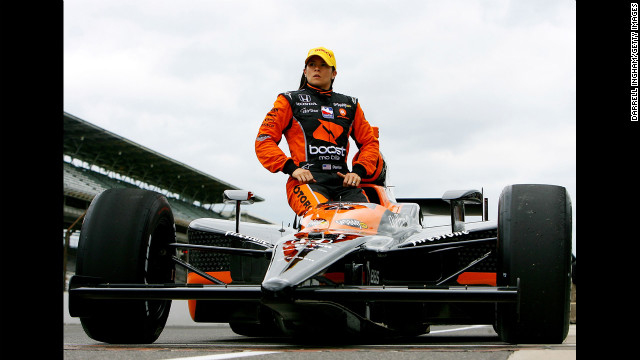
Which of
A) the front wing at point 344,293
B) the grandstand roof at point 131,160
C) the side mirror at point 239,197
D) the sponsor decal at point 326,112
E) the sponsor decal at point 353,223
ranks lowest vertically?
the front wing at point 344,293

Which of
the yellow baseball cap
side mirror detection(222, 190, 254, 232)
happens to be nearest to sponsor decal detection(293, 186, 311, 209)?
side mirror detection(222, 190, 254, 232)

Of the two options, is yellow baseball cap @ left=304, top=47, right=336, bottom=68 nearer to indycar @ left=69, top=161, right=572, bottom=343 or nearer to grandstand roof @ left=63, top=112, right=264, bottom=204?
indycar @ left=69, top=161, right=572, bottom=343

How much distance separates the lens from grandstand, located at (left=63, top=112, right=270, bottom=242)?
→ 1256 inches

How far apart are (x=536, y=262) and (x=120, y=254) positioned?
7.71 feet

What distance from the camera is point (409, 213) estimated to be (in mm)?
5625

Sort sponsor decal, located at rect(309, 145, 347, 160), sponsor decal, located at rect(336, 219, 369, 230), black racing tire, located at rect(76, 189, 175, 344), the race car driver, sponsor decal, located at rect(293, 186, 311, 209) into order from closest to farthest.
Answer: black racing tire, located at rect(76, 189, 175, 344), sponsor decal, located at rect(336, 219, 369, 230), sponsor decal, located at rect(293, 186, 311, 209), the race car driver, sponsor decal, located at rect(309, 145, 347, 160)

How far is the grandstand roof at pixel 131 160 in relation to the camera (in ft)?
109

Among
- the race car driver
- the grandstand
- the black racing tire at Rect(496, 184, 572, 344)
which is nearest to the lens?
the black racing tire at Rect(496, 184, 572, 344)

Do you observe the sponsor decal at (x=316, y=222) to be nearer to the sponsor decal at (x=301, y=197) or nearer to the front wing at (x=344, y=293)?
the sponsor decal at (x=301, y=197)

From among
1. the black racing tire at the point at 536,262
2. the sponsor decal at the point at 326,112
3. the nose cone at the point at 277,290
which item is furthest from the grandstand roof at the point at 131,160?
the black racing tire at the point at 536,262

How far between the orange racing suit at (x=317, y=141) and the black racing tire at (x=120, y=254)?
1.14 meters

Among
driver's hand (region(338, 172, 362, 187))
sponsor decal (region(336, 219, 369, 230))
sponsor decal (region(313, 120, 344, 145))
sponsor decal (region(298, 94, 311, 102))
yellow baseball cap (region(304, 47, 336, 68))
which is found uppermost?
yellow baseball cap (region(304, 47, 336, 68))
